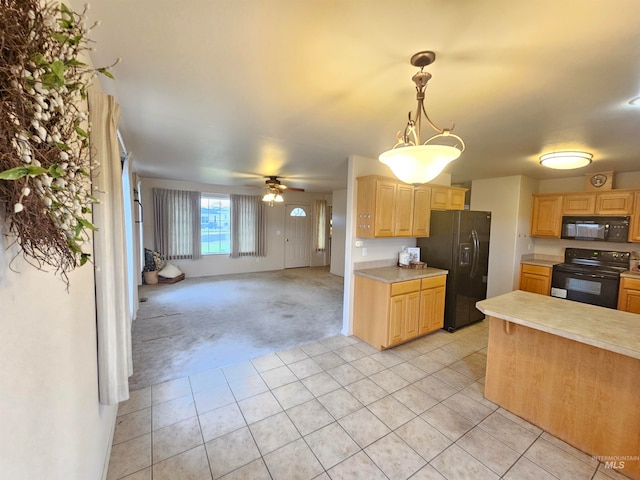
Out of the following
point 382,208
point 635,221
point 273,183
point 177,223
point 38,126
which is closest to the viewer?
point 38,126

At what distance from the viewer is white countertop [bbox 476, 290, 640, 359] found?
1.73m

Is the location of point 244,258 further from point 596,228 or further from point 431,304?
point 596,228

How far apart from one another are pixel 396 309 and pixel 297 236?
18.4 ft

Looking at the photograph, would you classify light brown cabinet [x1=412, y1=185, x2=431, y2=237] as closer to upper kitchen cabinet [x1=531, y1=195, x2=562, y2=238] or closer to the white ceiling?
the white ceiling

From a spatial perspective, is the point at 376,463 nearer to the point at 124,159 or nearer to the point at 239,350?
the point at 239,350

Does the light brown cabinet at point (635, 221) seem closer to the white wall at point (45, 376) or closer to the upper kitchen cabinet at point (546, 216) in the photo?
the upper kitchen cabinet at point (546, 216)

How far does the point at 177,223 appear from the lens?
669cm

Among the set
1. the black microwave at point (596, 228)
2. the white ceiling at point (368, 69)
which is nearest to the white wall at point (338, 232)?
the white ceiling at point (368, 69)

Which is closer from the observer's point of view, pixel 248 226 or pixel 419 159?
pixel 419 159

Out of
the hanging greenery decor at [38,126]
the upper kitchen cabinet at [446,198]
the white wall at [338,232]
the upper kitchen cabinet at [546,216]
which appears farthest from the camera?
the white wall at [338,232]

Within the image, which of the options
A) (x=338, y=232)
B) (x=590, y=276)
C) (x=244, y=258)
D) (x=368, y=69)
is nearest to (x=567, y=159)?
(x=590, y=276)

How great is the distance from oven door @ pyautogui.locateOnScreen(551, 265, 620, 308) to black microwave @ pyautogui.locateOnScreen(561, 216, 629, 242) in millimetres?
628

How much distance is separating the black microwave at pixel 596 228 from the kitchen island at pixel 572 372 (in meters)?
2.86

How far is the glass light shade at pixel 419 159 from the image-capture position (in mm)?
1509
